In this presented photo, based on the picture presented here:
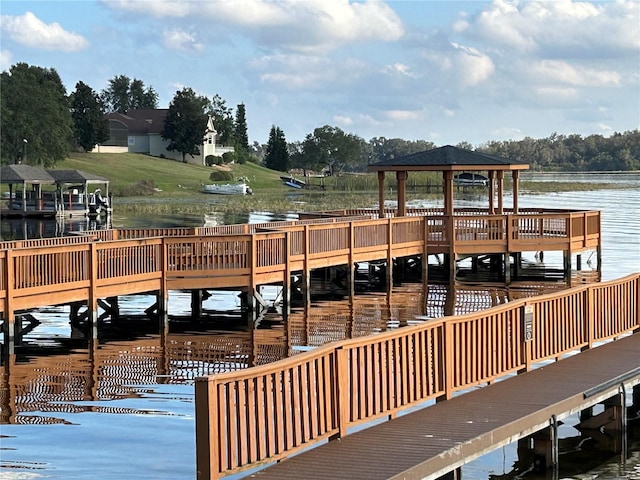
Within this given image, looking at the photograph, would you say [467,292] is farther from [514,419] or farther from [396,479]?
[396,479]

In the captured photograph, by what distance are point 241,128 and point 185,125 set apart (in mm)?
31180

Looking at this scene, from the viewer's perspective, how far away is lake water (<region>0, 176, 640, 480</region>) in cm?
1257

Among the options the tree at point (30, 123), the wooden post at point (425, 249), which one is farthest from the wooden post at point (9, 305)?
the tree at point (30, 123)

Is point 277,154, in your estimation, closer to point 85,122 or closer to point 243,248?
point 85,122

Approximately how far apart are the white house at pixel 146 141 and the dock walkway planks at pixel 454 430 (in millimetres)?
123327

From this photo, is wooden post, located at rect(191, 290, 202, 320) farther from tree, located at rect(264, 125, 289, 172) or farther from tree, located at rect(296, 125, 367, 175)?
tree, located at rect(296, 125, 367, 175)

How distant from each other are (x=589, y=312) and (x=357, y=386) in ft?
17.4

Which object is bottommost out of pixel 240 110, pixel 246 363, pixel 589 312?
pixel 246 363

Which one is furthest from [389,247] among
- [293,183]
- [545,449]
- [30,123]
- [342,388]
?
[293,183]

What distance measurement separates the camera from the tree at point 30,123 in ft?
349

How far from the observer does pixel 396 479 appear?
9.28 m

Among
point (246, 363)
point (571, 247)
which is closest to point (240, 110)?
point (571, 247)

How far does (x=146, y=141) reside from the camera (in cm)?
13950

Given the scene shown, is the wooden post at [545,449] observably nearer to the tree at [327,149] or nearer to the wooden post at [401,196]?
the wooden post at [401,196]
